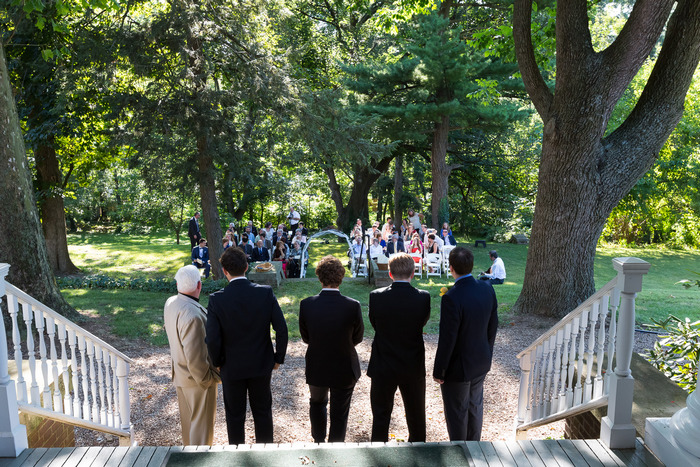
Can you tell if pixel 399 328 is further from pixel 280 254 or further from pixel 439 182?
pixel 439 182

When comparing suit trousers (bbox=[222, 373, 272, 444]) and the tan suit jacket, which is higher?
the tan suit jacket

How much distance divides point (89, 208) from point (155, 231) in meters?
4.57

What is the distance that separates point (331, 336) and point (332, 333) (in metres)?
0.02

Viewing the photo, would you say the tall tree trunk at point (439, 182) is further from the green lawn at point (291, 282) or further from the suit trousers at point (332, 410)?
the suit trousers at point (332, 410)

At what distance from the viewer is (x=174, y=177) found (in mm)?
13414

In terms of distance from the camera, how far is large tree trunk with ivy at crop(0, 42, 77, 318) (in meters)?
7.68

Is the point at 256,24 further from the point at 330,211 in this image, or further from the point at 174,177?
the point at 330,211

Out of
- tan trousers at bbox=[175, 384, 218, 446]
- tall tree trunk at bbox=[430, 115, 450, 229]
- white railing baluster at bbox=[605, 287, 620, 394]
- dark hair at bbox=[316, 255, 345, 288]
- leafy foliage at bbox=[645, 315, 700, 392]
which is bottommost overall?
tan trousers at bbox=[175, 384, 218, 446]

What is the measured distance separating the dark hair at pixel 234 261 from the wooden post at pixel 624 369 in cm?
243

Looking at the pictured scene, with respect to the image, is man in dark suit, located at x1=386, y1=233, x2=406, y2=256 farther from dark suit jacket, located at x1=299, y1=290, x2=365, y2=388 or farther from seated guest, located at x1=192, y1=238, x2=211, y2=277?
dark suit jacket, located at x1=299, y1=290, x2=365, y2=388

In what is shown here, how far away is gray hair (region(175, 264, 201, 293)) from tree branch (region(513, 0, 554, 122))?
20.4 feet

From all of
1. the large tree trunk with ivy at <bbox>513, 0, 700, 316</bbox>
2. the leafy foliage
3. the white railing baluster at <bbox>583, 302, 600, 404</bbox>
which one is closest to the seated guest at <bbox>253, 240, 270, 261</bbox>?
the large tree trunk with ivy at <bbox>513, 0, 700, 316</bbox>

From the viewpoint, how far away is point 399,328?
3857 millimetres

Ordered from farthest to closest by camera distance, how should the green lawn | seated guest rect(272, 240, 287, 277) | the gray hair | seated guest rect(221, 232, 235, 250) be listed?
seated guest rect(272, 240, 287, 277)
seated guest rect(221, 232, 235, 250)
the green lawn
the gray hair
